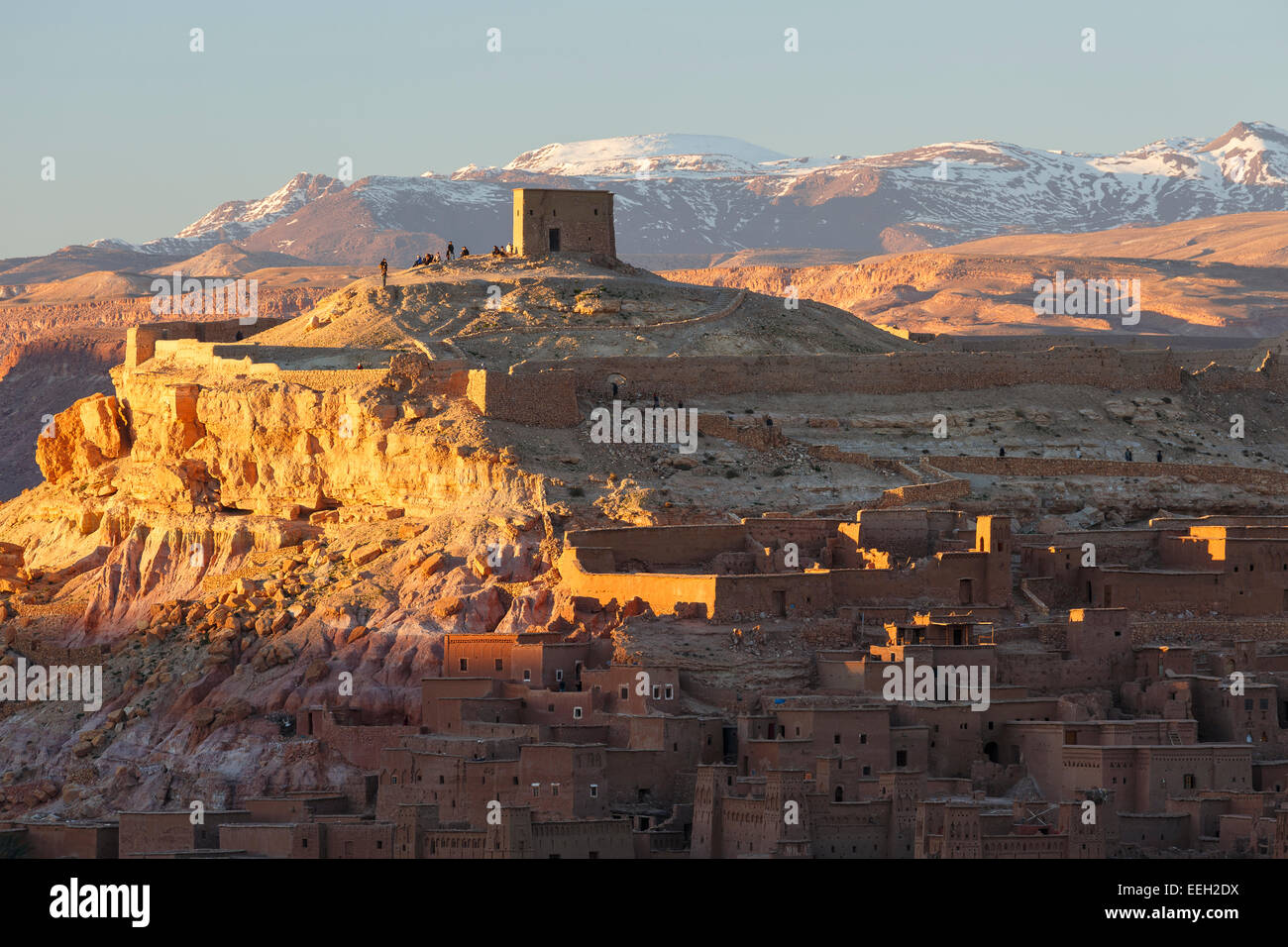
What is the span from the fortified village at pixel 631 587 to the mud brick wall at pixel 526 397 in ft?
0.25

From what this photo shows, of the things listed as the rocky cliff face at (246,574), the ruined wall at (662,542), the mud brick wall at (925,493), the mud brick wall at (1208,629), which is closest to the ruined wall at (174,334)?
the rocky cliff face at (246,574)

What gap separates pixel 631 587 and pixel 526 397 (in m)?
10.1

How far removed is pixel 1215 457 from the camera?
2931 inches

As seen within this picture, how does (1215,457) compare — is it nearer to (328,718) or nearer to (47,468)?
(328,718)

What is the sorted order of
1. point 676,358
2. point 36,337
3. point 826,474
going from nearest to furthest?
point 826,474 → point 676,358 → point 36,337

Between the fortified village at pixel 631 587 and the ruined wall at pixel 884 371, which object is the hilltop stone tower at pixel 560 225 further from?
the ruined wall at pixel 884 371

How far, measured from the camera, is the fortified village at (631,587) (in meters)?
52.7

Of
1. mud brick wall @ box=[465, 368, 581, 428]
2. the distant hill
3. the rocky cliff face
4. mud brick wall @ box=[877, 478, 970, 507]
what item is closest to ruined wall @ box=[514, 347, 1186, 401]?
mud brick wall @ box=[465, 368, 581, 428]

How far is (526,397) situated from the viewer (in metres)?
69.9

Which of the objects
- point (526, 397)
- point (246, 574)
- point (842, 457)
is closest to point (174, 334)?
point (246, 574)

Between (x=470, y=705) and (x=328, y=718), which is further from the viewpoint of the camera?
(x=328, y=718)

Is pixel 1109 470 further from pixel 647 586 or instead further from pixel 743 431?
pixel 647 586
